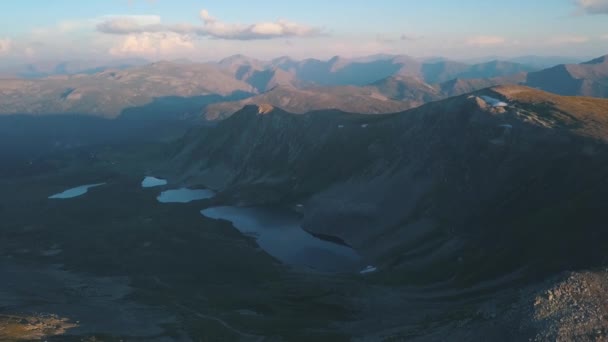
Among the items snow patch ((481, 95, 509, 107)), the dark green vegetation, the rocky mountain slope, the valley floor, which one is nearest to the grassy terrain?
the valley floor

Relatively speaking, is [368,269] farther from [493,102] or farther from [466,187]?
[493,102]

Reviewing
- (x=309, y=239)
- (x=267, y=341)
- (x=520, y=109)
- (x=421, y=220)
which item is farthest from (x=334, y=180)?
(x=267, y=341)

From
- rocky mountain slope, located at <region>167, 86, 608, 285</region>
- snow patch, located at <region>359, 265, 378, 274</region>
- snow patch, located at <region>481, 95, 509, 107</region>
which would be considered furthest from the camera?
snow patch, located at <region>481, 95, 509, 107</region>

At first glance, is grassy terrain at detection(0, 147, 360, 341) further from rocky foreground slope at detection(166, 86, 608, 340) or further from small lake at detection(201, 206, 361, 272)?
rocky foreground slope at detection(166, 86, 608, 340)

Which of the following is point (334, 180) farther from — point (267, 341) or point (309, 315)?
point (267, 341)

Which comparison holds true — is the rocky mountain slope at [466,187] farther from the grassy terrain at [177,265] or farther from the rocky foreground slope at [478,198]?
the grassy terrain at [177,265]

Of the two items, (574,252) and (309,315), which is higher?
(574,252)
